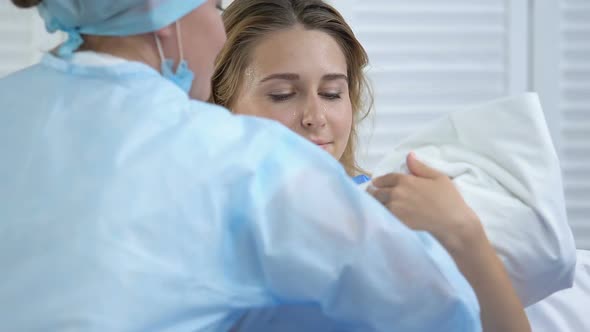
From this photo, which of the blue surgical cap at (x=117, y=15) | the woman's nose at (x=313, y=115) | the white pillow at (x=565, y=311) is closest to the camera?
the blue surgical cap at (x=117, y=15)

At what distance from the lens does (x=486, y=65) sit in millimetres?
2764

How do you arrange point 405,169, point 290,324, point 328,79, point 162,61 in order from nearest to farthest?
point 162,61 → point 290,324 → point 405,169 → point 328,79

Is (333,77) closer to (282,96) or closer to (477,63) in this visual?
(282,96)

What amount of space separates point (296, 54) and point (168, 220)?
3.14ft

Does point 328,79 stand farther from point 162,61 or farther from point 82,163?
point 82,163

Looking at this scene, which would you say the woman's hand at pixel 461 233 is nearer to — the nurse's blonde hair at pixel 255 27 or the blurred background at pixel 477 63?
the nurse's blonde hair at pixel 255 27

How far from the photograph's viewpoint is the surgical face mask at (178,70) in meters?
1.02

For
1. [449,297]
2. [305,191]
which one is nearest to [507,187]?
[449,297]

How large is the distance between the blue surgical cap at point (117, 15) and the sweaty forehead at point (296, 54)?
75 centimetres

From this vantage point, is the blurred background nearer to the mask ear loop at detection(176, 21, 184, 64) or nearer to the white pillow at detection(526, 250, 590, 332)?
the white pillow at detection(526, 250, 590, 332)

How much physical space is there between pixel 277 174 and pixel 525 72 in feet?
6.81

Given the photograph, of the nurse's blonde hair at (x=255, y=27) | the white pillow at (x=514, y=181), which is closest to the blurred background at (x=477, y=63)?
the nurse's blonde hair at (x=255, y=27)

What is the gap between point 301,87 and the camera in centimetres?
175

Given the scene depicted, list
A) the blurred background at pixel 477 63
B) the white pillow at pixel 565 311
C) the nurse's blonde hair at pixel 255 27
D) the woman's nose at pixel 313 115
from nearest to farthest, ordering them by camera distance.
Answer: the white pillow at pixel 565 311 < the woman's nose at pixel 313 115 < the nurse's blonde hair at pixel 255 27 < the blurred background at pixel 477 63
